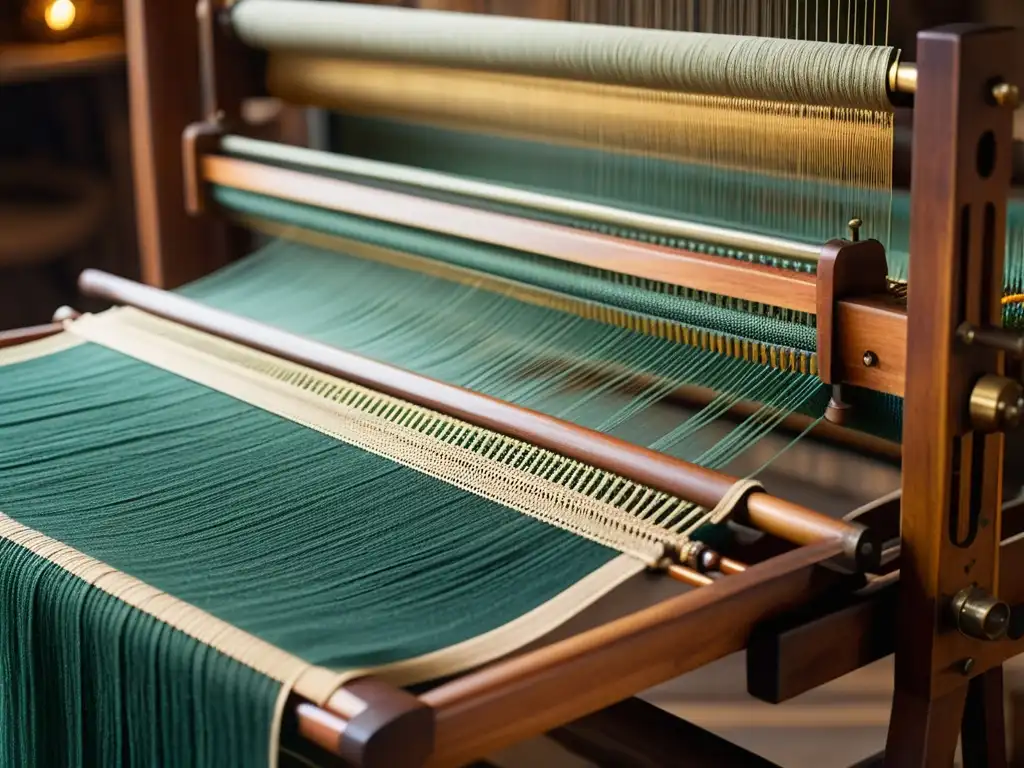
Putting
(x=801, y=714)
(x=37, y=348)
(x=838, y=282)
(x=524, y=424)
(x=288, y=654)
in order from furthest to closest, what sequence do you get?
(x=801, y=714)
(x=37, y=348)
(x=524, y=424)
(x=838, y=282)
(x=288, y=654)

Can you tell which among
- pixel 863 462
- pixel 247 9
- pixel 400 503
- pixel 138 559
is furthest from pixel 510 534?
pixel 247 9

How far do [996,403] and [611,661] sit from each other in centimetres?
36

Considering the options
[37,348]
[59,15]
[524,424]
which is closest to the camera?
[524,424]

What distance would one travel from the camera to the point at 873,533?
1.19 metres

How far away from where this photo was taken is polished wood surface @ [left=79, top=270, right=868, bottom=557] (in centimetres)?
121

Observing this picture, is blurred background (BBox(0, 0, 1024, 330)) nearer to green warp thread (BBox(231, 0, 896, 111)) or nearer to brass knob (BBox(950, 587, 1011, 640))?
green warp thread (BBox(231, 0, 896, 111))

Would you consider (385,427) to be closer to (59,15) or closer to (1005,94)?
(1005,94)

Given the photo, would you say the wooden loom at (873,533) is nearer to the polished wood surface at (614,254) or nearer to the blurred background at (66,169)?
the polished wood surface at (614,254)

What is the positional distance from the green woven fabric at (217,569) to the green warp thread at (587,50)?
43 centimetres

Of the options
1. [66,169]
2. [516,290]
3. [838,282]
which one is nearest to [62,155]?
[66,169]

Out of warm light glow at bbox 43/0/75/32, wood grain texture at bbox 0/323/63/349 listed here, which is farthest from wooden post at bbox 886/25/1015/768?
warm light glow at bbox 43/0/75/32

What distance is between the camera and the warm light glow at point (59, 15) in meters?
2.76

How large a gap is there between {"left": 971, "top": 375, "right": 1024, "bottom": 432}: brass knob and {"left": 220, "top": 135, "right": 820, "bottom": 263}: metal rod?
0.61 ft

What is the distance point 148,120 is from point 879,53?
Answer: 115 cm
